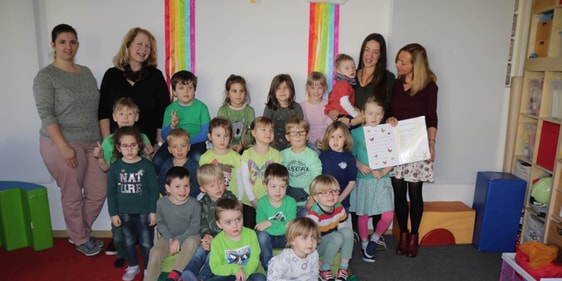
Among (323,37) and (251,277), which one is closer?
(251,277)

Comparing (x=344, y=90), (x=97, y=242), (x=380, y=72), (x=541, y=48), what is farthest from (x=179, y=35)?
(x=541, y=48)

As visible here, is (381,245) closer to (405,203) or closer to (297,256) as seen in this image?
(405,203)

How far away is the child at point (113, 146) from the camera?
310cm

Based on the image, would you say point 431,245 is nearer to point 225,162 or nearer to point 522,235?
point 522,235

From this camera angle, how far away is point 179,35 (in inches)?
141

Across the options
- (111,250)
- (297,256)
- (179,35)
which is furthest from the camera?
(179,35)

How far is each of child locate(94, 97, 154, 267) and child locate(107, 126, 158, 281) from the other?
0.16 meters

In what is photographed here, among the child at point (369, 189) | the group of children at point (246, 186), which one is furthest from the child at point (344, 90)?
the child at point (369, 189)

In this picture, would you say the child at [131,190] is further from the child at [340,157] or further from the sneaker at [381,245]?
the sneaker at [381,245]

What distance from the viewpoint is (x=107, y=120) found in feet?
10.8

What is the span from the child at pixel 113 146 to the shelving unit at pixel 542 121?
3110mm

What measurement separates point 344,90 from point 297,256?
145 centimetres

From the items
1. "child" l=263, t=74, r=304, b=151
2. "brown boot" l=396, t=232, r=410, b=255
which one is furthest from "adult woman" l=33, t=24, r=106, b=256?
"brown boot" l=396, t=232, r=410, b=255

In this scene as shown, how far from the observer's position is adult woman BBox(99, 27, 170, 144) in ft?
10.6
